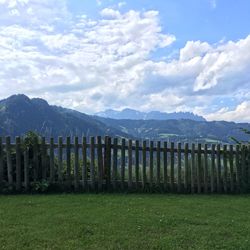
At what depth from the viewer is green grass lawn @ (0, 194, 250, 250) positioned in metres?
8.74

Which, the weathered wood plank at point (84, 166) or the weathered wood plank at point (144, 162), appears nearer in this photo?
the weathered wood plank at point (84, 166)

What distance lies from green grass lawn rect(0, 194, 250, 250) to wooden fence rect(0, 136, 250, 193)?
1.39 metres

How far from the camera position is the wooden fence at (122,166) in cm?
1504

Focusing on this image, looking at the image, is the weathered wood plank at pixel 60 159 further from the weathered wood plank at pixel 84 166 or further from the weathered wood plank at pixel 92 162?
the weathered wood plank at pixel 92 162

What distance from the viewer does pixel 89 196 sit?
14062 millimetres

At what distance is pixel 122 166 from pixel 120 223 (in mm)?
5783

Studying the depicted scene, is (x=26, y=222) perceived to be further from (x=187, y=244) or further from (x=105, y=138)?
(x=105, y=138)

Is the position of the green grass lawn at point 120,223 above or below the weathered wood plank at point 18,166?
below

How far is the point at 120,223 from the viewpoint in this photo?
33.3ft

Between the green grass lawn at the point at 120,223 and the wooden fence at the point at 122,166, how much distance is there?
54.7 inches

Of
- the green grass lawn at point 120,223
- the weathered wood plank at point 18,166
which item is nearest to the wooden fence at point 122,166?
the weathered wood plank at point 18,166

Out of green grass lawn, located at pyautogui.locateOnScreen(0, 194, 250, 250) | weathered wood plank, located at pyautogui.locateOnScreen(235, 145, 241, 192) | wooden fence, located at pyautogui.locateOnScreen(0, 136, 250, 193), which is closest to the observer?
green grass lawn, located at pyautogui.locateOnScreen(0, 194, 250, 250)

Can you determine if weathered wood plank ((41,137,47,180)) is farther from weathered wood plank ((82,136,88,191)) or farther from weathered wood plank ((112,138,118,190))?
weathered wood plank ((112,138,118,190))

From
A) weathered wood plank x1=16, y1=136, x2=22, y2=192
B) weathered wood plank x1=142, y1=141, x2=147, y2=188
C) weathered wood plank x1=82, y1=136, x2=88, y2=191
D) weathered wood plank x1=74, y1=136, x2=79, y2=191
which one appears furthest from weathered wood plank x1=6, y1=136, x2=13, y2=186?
weathered wood plank x1=142, y1=141, x2=147, y2=188
